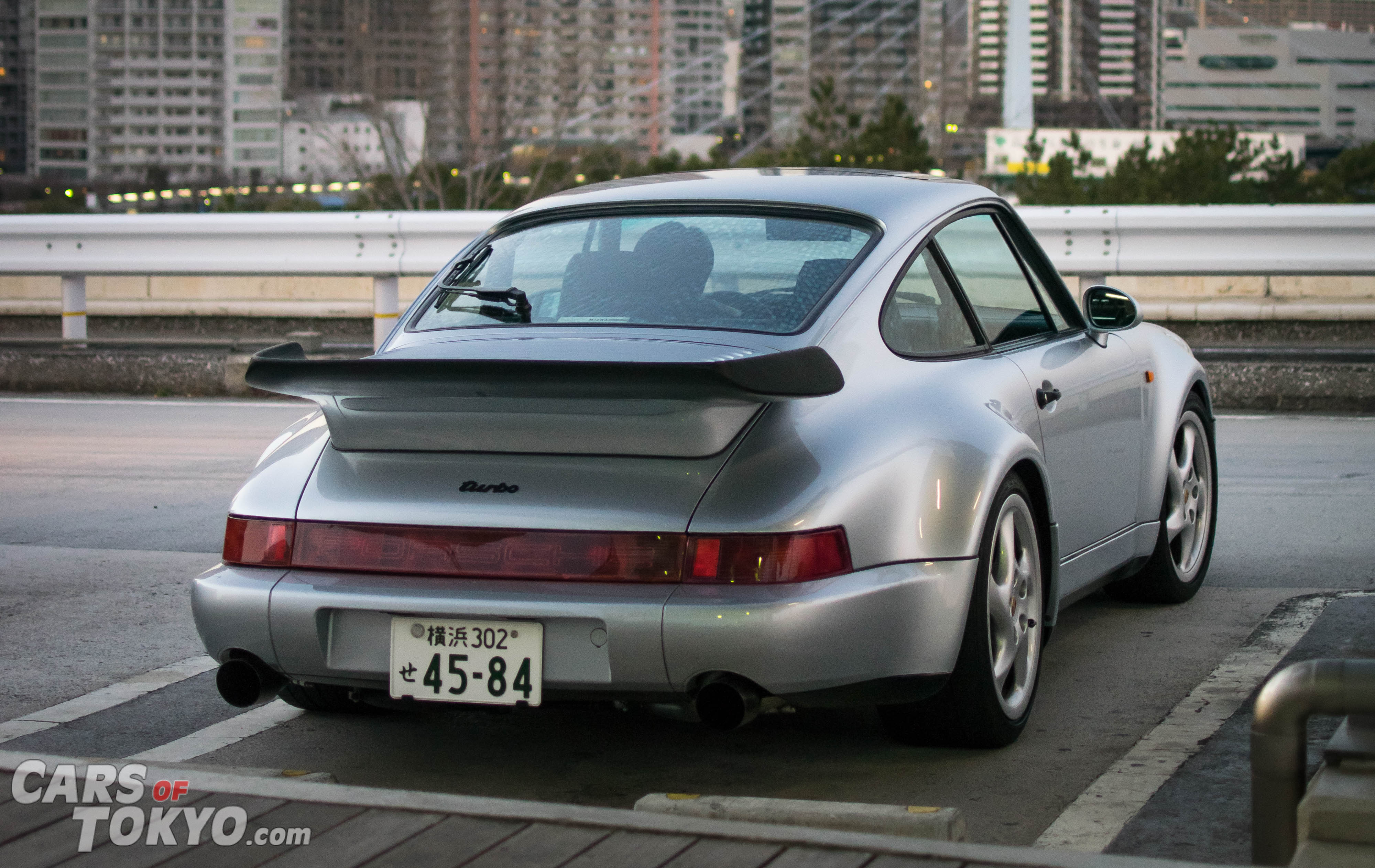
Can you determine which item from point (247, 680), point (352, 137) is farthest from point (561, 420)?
point (352, 137)

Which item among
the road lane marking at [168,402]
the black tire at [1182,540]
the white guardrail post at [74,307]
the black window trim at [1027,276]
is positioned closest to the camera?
the black window trim at [1027,276]

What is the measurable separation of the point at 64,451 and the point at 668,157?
98.5 metres

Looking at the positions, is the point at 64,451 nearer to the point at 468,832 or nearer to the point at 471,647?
the point at 471,647

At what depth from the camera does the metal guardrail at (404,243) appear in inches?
414

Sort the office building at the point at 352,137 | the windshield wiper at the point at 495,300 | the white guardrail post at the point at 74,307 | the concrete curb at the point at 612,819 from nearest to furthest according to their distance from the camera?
the concrete curb at the point at 612,819 → the windshield wiper at the point at 495,300 → the white guardrail post at the point at 74,307 → the office building at the point at 352,137

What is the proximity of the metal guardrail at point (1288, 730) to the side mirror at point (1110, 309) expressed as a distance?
8.20 ft

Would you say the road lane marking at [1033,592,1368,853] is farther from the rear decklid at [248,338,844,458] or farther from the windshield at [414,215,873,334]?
the windshield at [414,215,873,334]

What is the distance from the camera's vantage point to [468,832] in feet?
8.25

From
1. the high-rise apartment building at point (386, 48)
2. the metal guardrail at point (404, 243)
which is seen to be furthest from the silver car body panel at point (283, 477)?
the high-rise apartment building at point (386, 48)

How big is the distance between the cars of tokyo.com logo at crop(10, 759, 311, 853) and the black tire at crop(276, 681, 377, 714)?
3.81ft

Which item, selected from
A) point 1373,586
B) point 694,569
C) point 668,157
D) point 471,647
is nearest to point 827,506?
point 694,569

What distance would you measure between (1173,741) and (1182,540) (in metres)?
1.71

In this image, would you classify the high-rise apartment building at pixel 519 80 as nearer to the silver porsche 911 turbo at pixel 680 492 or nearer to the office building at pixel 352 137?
the office building at pixel 352 137

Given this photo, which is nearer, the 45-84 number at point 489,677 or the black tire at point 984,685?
the 45-84 number at point 489,677
